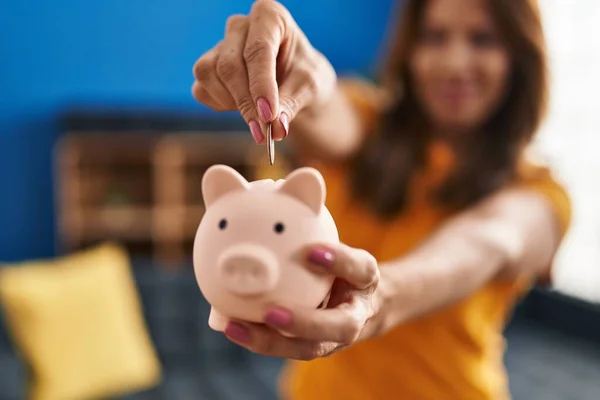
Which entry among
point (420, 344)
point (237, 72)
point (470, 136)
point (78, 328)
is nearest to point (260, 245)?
point (237, 72)

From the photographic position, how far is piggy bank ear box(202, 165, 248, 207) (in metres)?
0.44

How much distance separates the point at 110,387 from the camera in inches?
74.5

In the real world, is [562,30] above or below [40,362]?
above

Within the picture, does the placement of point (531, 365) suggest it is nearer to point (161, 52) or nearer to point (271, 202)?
point (271, 202)

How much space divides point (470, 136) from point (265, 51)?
0.65 meters

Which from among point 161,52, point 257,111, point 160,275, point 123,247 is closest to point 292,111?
point 257,111

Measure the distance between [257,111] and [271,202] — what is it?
7cm

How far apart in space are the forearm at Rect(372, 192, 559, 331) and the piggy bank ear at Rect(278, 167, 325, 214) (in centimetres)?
12

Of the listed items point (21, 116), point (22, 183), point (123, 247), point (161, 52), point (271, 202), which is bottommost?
point (123, 247)

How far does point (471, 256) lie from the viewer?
705mm

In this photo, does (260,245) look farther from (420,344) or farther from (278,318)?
(420,344)

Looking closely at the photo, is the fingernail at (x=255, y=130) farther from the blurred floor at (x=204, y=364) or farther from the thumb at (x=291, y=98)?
the blurred floor at (x=204, y=364)

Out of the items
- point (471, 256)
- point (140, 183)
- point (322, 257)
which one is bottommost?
point (140, 183)

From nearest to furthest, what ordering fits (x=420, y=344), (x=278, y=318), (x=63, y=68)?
(x=278, y=318) → (x=420, y=344) → (x=63, y=68)
